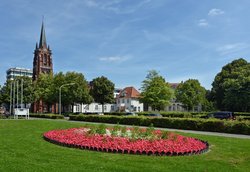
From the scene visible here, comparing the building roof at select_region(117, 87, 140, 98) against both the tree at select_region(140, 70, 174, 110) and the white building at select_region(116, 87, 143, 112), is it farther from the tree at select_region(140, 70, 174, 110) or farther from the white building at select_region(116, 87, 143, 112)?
the tree at select_region(140, 70, 174, 110)

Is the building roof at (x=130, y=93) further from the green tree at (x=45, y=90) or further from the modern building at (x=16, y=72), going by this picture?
the modern building at (x=16, y=72)

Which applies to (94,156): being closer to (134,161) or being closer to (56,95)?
(134,161)

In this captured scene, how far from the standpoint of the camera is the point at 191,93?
78.9m

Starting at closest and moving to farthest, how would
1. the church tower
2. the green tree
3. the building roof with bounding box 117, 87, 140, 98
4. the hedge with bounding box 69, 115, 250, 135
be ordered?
the hedge with bounding box 69, 115, 250, 135
the green tree
the building roof with bounding box 117, 87, 140, 98
the church tower

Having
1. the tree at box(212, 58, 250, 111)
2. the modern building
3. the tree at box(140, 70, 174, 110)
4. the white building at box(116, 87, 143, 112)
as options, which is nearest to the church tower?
the white building at box(116, 87, 143, 112)

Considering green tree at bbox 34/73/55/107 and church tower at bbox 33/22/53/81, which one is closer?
green tree at bbox 34/73/55/107

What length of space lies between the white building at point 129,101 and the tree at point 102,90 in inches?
913

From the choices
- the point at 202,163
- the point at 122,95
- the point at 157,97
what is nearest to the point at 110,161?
the point at 202,163

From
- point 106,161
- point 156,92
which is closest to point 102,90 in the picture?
point 156,92

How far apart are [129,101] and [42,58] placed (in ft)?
118

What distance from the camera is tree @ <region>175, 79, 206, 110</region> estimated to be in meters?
78.6

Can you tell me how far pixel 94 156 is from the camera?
35.6 feet

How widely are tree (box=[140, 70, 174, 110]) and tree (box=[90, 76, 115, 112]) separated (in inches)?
665

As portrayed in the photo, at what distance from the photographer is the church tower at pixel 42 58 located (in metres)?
109
